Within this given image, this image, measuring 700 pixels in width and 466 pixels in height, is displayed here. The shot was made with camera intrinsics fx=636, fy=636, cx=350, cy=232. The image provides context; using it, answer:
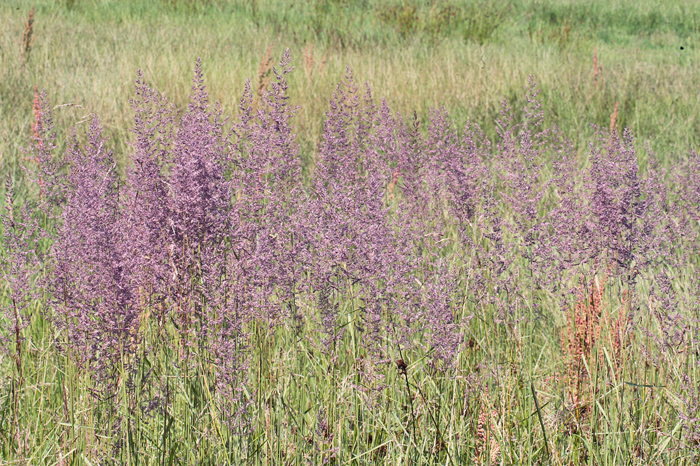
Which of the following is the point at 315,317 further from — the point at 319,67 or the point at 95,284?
the point at 319,67

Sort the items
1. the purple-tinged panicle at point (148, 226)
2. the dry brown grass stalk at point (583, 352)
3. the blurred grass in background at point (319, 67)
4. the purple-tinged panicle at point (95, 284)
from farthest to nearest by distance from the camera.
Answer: the blurred grass in background at point (319, 67) < the dry brown grass stalk at point (583, 352) < the purple-tinged panicle at point (148, 226) < the purple-tinged panicle at point (95, 284)

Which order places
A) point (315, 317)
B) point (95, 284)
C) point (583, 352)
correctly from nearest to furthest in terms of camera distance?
point (95, 284)
point (583, 352)
point (315, 317)

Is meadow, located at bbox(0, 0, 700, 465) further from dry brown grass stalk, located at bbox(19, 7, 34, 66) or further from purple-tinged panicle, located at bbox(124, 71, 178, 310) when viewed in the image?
dry brown grass stalk, located at bbox(19, 7, 34, 66)

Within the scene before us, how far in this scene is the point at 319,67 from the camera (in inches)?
261

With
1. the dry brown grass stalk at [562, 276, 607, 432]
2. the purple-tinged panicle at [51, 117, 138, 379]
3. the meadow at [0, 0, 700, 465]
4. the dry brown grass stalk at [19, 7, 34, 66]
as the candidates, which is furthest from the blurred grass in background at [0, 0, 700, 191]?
the dry brown grass stalk at [562, 276, 607, 432]

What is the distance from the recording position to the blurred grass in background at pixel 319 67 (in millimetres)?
5422

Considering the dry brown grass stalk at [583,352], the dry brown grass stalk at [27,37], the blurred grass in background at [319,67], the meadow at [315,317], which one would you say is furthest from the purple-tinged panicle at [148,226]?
the dry brown grass stalk at [27,37]

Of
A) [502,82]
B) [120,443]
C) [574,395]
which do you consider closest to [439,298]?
[574,395]

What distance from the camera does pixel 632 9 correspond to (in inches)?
638

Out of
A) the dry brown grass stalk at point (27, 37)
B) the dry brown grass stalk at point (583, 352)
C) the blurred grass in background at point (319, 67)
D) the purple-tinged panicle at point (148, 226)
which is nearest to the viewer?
the purple-tinged panicle at point (148, 226)

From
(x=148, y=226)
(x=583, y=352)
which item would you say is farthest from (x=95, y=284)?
(x=583, y=352)

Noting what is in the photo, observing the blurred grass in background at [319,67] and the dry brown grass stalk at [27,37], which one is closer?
the dry brown grass stalk at [27,37]

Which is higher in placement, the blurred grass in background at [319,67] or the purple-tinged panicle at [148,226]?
the purple-tinged panicle at [148,226]

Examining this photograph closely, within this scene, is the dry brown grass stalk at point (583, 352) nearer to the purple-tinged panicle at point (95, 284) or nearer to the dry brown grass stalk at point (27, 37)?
the purple-tinged panicle at point (95, 284)
